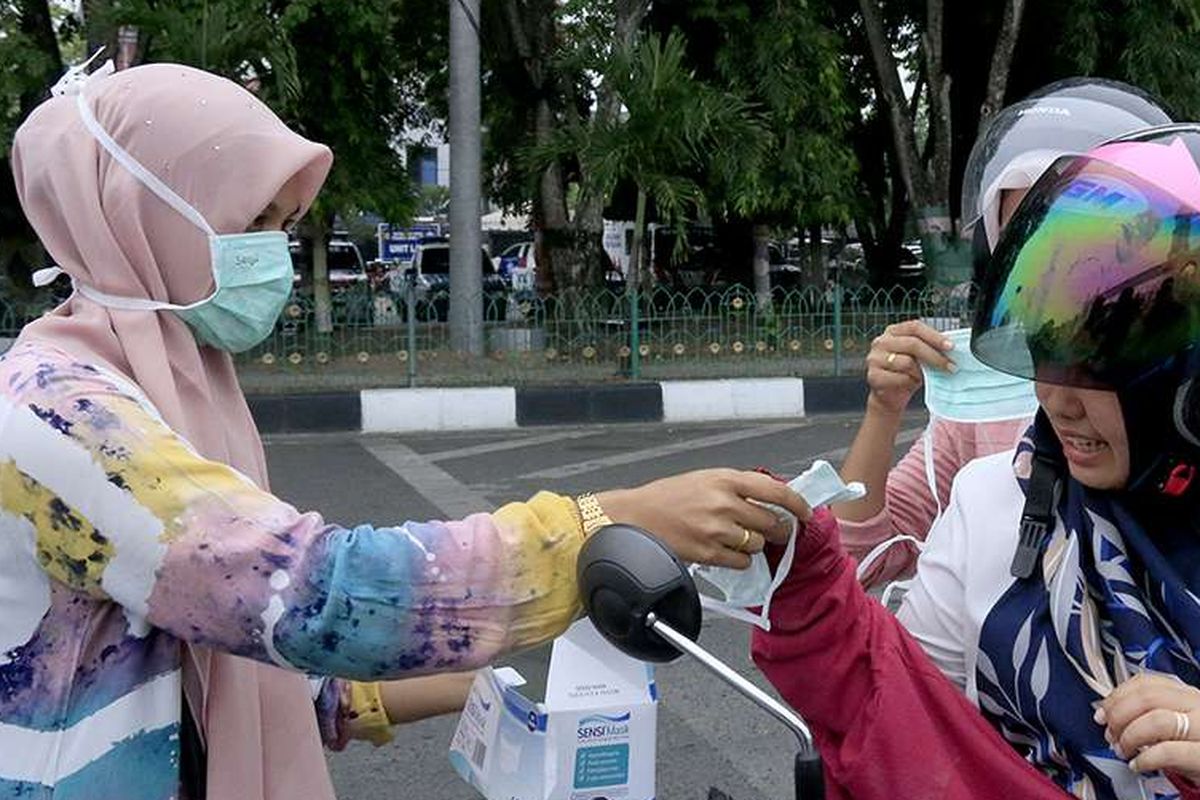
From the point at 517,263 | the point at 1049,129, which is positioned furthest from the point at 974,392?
the point at 517,263

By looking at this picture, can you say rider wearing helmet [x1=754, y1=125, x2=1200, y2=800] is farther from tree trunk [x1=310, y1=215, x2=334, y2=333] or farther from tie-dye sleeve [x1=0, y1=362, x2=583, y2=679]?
tree trunk [x1=310, y1=215, x2=334, y2=333]

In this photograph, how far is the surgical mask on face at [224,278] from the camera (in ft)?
5.30

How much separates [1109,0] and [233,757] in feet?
49.3

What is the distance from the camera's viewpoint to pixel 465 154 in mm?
11508

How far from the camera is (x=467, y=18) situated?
11.5 metres

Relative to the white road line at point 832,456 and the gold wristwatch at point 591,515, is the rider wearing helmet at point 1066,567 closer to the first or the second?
the gold wristwatch at point 591,515

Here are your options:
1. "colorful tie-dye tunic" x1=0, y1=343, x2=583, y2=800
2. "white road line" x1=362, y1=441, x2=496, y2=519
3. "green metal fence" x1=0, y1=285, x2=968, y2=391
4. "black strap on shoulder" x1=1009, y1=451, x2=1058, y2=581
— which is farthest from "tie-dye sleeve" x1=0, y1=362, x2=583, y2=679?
"green metal fence" x1=0, y1=285, x2=968, y2=391

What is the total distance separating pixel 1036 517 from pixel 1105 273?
29 centimetres

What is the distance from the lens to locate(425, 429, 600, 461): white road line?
9312mm

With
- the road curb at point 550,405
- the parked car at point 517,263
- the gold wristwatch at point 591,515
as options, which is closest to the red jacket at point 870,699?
the gold wristwatch at point 591,515

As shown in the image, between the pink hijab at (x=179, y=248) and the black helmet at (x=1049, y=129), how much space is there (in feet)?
3.58

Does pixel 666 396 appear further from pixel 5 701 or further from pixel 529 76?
pixel 5 701

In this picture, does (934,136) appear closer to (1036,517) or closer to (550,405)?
(550,405)

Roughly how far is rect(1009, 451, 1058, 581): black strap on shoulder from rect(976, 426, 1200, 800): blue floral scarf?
0.01 m
